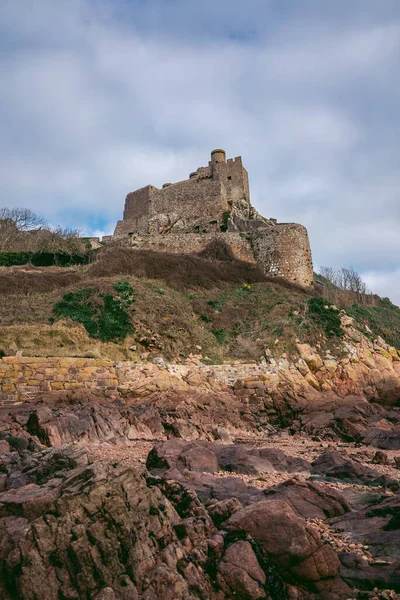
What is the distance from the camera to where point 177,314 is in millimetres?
20719

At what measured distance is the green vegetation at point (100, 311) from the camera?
58.7ft

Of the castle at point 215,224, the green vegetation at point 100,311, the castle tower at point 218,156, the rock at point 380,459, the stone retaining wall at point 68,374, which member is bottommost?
the rock at point 380,459

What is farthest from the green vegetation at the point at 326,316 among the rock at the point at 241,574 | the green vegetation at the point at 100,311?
the rock at the point at 241,574

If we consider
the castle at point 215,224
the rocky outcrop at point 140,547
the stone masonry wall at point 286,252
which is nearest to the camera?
the rocky outcrop at point 140,547

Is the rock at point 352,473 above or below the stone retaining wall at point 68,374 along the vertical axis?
below

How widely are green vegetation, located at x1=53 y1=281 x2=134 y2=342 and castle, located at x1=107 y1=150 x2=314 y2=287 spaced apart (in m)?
12.8

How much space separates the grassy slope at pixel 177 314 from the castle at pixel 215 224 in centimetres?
318

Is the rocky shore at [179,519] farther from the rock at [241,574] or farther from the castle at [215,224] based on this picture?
the castle at [215,224]

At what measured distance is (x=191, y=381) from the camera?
16922mm

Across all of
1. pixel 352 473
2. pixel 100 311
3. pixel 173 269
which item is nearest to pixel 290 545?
pixel 352 473

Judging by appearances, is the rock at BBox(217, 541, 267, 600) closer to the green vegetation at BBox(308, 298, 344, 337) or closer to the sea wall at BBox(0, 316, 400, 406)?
the sea wall at BBox(0, 316, 400, 406)

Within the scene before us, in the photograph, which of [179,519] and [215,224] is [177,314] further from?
[215,224]

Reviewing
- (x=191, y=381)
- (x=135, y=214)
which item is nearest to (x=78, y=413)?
(x=191, y=381)

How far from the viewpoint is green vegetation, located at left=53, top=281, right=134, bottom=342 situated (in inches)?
705
